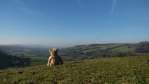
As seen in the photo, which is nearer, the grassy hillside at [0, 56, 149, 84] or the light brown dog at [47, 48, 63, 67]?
the grassy hillside at [0, 56, 149, 84]

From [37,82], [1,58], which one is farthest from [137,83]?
[1,58]

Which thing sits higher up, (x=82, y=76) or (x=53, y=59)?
(x=53, y=59)

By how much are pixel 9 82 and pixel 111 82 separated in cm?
655

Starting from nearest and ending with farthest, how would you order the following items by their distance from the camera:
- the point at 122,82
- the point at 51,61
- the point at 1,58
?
the point at 122,82
the point at 51,61
the point at 1,58

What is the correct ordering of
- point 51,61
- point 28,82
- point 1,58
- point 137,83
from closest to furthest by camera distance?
point 137,83
point 28,82
point 51,61
point 1,58

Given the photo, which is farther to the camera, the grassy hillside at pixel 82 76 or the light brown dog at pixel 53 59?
the light brown dog at pixel 53 59

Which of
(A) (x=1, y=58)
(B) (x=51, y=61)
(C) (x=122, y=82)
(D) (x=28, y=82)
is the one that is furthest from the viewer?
(A) (x=1, y=58)

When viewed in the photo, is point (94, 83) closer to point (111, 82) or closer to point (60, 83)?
point (111, 82)

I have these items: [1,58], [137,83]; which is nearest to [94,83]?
[137,83]

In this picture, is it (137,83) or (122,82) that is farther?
(122,82)

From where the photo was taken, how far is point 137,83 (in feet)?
39.2

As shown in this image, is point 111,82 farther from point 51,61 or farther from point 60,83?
point 51,61

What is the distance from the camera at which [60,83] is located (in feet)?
43.6

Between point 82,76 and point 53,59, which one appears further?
point 53,59
